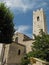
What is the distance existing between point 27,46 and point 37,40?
23.8ft

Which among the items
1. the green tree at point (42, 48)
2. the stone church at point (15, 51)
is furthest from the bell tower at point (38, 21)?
the green tree at point (42, 48)

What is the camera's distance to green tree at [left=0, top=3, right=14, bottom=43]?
2805 centimetres

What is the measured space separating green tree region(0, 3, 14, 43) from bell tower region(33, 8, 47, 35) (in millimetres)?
13442

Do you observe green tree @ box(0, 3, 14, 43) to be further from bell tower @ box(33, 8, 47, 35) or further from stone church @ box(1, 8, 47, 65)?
bell tower @ box(33, 8, 47, 35)

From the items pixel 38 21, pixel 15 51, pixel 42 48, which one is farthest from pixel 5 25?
pixel 38 21

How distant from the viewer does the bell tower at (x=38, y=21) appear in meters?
42.0

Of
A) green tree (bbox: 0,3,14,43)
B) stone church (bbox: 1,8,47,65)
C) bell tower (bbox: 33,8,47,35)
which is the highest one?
bell tower (bbox: 33,8,47,35)

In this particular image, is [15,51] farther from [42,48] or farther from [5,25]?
[42,48]

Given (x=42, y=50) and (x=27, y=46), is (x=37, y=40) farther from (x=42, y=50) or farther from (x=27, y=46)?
(x=27, y=46)

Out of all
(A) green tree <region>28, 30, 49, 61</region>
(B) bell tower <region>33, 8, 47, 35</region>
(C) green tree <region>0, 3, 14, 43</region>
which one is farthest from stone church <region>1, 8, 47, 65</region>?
(B) bell tower <region>33, 8, 47, 35</region>

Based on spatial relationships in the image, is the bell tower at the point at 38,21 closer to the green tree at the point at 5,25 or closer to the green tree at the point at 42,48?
the green tree at the point at 5,25

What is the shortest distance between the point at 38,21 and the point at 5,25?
17.2 metres

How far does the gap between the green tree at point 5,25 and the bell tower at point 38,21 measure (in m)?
13.4

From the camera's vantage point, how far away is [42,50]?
68.6 ft
